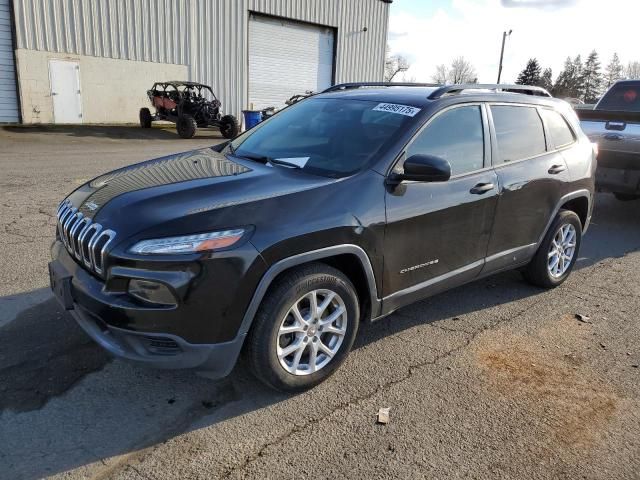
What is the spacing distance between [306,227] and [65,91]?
773 inches

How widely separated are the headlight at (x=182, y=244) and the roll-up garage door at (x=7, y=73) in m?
18.9

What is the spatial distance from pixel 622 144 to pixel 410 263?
534cm

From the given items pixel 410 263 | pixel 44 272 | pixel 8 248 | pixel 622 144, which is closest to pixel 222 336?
pixel 410 263

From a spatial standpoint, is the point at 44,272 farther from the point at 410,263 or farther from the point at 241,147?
the point at 410,263

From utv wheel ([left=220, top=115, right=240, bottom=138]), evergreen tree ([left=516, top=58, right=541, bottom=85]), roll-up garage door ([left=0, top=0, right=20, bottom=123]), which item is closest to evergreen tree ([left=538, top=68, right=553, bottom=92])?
evergreen tree ([left=516, top=58, right=541, bottom=85])

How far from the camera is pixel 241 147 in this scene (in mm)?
4086

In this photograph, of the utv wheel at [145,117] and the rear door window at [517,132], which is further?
the utv wheel at [145,117]

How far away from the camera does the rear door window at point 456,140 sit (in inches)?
139

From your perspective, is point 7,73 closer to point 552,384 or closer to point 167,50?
point 167,50

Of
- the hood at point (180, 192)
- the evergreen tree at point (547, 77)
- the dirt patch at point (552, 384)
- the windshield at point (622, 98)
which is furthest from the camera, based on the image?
the evergreen tree at point (547, 77)

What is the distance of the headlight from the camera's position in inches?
101

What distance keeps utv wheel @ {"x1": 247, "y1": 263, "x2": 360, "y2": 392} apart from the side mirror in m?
0.75

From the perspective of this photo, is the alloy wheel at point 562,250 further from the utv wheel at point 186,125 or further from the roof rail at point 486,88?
the utv wheel at point 186,125

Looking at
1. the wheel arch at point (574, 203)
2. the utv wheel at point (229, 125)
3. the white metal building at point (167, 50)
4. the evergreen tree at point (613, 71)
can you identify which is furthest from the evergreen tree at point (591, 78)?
the wheel arch at point (574, 203)
